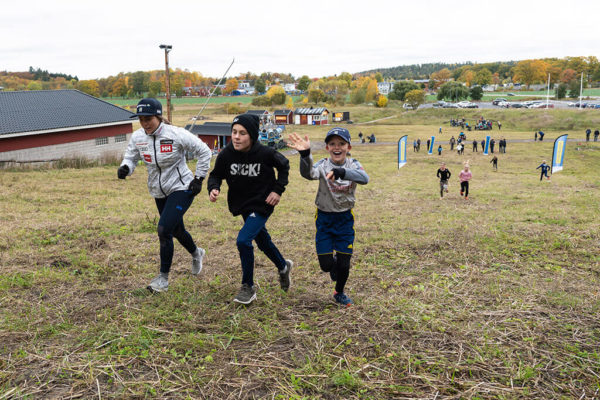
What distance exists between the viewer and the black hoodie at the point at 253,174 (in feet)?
15.3

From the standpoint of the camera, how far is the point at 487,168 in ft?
99.1

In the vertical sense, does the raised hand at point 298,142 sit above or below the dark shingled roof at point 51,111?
below

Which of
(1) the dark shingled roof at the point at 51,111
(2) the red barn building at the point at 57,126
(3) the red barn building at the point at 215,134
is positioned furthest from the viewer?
(3) the red barn building at the point at 215,134

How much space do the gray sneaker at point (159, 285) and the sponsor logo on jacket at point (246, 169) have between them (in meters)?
1.63

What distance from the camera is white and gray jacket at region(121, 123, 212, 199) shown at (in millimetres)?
5012

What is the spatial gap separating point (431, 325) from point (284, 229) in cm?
532

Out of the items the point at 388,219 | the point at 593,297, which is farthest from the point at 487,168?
the point at 593,297

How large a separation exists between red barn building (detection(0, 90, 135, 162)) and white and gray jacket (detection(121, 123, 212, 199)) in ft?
62.8

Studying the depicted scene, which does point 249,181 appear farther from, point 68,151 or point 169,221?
point 68,151

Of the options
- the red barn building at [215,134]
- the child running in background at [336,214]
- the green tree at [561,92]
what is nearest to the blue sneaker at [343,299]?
the child running in background at [336,214]

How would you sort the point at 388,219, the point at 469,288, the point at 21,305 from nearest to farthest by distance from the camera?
the point at 21,305, the point at 469,288, the point at 388,219

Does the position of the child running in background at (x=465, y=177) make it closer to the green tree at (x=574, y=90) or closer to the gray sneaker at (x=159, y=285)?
the gray sneaker at (x=159, y=285)

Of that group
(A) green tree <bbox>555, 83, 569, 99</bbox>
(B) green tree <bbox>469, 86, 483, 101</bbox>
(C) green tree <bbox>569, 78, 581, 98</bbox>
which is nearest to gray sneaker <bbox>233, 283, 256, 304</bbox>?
(B) green tree <bbox>469, 86, 483, 101</bbox>

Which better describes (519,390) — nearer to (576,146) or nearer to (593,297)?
(593,297)
